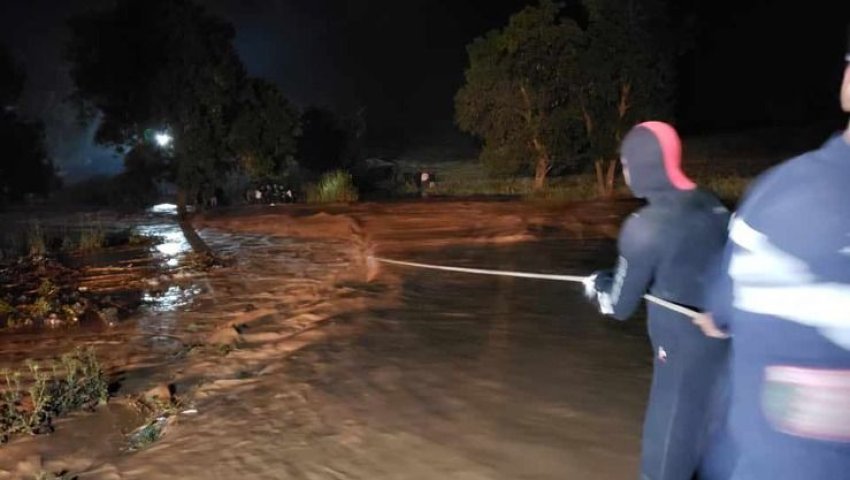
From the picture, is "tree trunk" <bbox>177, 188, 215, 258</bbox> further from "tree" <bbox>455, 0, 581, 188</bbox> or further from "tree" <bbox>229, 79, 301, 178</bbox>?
"tree" <bbox>455, 0, 581, 188</bbox>

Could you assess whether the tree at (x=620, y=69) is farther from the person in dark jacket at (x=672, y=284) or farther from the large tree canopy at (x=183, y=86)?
the person in dark jacket at (x=672, y=284)

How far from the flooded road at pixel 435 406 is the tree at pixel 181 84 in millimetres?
21106

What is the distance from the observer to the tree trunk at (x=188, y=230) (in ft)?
52.5

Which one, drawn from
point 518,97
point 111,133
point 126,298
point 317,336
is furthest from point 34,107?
point 317,336

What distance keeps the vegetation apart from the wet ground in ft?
0.88

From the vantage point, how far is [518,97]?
25.9 m

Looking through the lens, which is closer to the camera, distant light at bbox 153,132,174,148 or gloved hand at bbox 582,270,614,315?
gloved hand at bbox 582,270,614,315

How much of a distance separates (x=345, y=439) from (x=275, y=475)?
2.00ft

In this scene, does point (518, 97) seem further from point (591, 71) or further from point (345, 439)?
point (345, 439)

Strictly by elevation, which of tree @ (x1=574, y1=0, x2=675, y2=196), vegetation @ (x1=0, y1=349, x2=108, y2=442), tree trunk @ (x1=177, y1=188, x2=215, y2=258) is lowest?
vegetation @ (x1=0, y1=349, x2=108, y2=442)

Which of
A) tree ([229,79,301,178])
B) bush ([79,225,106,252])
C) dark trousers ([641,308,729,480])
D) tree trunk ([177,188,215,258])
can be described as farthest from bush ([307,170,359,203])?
dark trousers ([641,308,729,480])

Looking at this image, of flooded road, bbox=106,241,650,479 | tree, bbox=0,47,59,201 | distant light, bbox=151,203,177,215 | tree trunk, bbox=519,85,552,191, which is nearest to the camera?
flooded road, bbox=106,241,650,479

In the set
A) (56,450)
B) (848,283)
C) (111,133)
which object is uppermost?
(111,133)

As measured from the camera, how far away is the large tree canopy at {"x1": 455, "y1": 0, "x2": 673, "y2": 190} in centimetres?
2498
